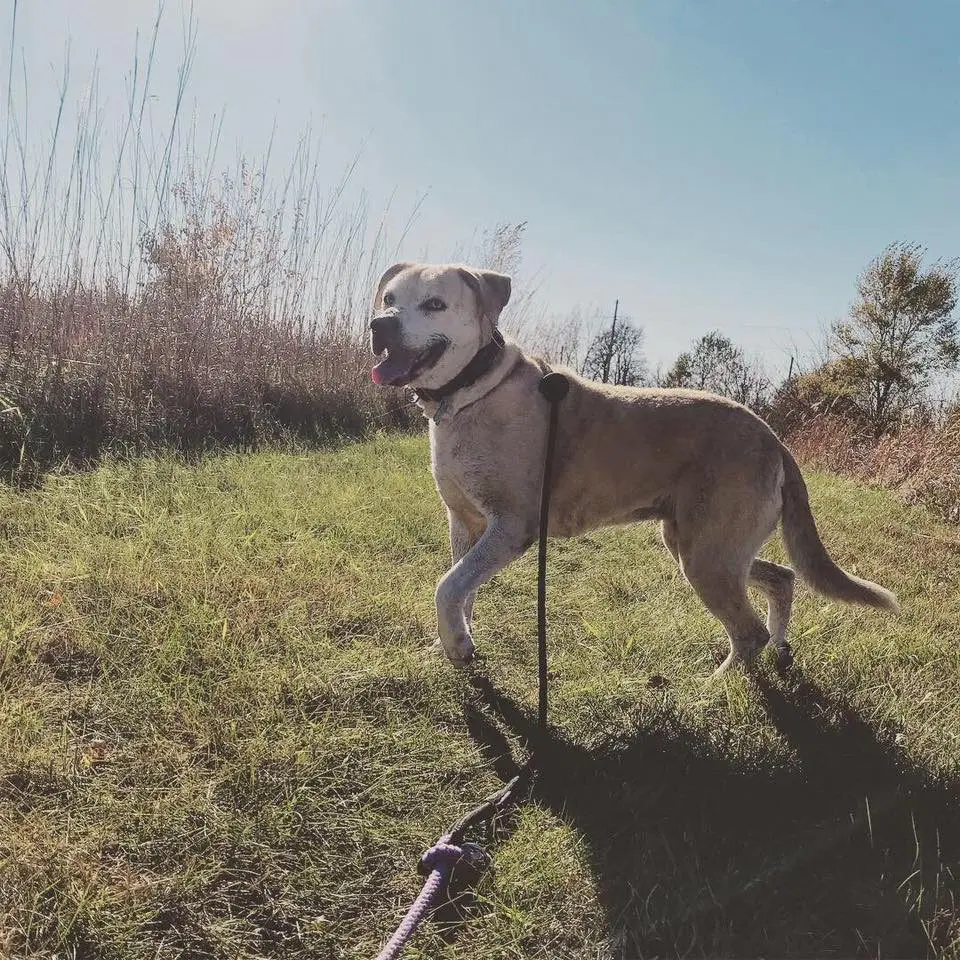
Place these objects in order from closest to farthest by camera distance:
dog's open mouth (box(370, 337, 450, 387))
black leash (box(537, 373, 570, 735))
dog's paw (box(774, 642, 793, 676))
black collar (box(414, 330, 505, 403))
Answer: black leash (box(537, 373, 570, 735)) → dog's open mouth (box(370, 337, 450, 387)) → black collar (box(414, 330, 505, 403)) → dog's paw (box(774, 642, 793, 676))

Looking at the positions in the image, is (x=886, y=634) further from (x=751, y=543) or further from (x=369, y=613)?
(x=369, y=613)

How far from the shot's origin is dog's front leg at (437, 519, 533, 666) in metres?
2.48

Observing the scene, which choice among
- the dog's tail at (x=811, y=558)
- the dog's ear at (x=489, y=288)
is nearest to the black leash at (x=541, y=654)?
the dog's ear at (x=489, y=288)

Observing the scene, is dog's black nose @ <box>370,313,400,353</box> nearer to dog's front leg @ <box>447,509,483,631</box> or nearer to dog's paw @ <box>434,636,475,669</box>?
dog's front leg @ <box>447,509,483,631</box>

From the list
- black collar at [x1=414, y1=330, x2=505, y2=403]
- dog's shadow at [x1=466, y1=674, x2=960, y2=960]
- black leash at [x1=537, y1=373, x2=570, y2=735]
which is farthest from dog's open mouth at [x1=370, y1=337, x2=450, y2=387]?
dog's shadow at [x1=466, y1=674, x2=960, y2=960]

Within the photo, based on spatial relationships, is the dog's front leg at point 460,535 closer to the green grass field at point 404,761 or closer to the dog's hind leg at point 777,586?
the green grass field at point 404,761

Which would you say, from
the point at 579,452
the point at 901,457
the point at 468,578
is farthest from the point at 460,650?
the point at 901,457

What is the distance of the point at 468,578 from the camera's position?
98.8 inches

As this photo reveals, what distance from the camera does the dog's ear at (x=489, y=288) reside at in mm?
2752

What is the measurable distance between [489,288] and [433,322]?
31 centimetres

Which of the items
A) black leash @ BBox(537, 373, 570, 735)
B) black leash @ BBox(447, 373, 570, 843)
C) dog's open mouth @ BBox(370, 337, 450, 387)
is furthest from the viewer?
dog's open mouth @ BBox(370, 337, 450, 387)

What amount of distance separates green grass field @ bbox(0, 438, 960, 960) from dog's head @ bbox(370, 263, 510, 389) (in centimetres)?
115

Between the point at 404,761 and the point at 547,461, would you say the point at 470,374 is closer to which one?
the point at 547,461

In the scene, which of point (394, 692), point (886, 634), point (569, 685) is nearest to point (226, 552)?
point (394, 692)
